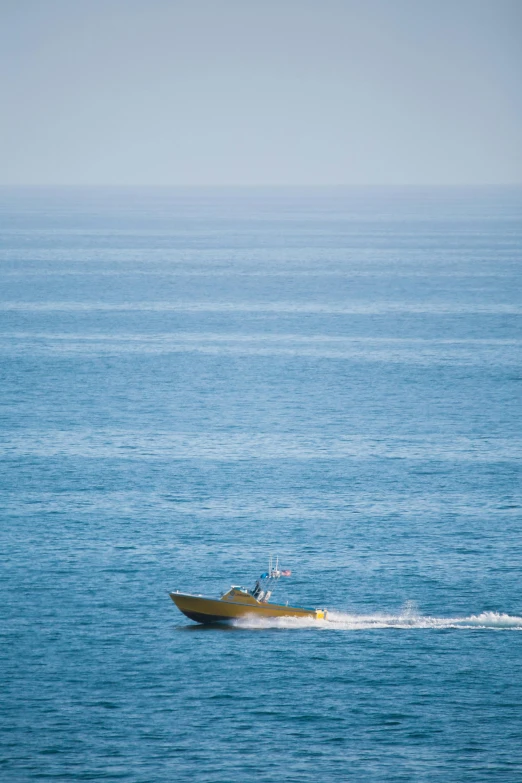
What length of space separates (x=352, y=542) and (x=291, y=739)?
28.7 meters

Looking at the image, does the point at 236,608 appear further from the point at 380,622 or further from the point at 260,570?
the point at 260,570

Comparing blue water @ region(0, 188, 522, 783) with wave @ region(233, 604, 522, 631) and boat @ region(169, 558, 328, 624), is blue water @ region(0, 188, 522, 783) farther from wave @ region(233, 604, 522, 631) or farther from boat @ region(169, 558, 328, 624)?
boat @ region(169, 558, 328, 624)

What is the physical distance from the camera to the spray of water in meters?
74.3

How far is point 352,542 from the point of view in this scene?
89.6m

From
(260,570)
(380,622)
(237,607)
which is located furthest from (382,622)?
(260,570)

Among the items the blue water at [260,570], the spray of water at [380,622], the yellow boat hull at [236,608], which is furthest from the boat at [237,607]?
the blue water at [260,570]

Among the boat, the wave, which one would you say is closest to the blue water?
the wave

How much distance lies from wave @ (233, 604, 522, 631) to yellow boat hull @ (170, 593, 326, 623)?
0.31 meters

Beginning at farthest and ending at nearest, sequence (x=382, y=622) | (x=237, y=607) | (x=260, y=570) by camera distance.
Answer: (x=260, y=570) < (x=382, y=622) < (x=237, y=607)

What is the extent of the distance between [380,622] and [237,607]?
326 inches

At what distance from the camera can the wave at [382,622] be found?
74.2 m

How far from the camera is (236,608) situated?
2933 inches

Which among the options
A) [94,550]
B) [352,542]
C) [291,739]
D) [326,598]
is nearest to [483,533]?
[352,542]

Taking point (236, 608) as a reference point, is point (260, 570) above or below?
below
